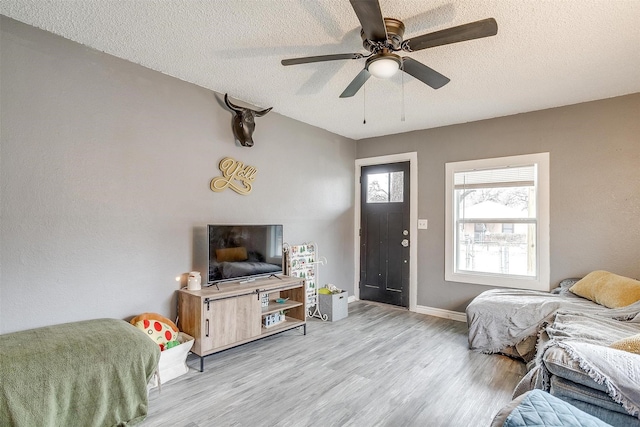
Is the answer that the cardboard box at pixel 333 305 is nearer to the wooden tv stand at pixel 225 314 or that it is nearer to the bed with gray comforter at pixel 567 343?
the wooden tv stand at pixel 225 314

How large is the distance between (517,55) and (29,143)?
356 centimetres

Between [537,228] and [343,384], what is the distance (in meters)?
2.80

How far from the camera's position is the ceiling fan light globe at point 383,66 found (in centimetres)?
205

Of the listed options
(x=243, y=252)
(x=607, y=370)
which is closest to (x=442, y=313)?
(x=243, y=252)

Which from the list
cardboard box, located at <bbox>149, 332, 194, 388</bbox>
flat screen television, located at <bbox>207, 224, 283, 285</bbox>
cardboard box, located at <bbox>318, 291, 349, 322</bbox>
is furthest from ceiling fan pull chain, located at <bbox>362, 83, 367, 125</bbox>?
cardboard box, located at <bbox>149, 332, 194, 388</bbox>

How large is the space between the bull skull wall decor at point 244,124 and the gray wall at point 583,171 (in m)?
2.61

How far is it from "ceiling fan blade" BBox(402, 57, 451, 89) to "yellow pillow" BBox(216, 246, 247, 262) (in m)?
2.14

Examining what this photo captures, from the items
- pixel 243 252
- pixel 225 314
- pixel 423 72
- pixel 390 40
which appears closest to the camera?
pixel 390 40

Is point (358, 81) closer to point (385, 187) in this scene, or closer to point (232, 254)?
point (232, 254)

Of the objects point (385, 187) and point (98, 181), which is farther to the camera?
point (385, 187)

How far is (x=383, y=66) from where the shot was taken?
6.83 ft

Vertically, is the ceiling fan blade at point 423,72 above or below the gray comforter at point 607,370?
above

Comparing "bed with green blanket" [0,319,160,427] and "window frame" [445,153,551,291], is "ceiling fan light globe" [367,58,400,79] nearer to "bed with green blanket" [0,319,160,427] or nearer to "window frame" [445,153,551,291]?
"bed with green blanket" [0,319,160,427]

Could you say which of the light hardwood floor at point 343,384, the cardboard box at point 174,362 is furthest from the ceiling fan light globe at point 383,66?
the cardboard box at point 174,362
